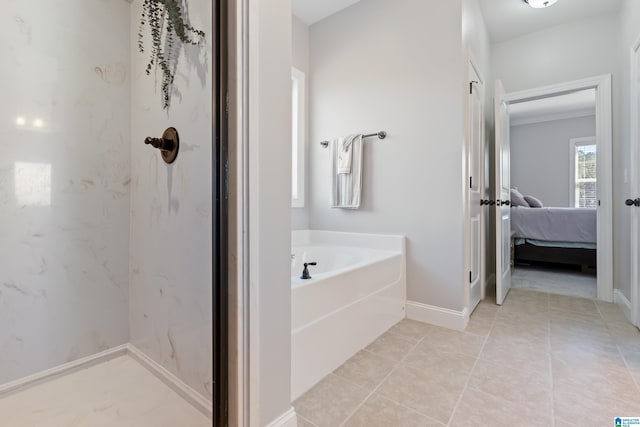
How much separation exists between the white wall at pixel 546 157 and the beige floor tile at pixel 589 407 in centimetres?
616

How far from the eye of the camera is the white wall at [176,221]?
104 centimetres

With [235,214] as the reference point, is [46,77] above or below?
above

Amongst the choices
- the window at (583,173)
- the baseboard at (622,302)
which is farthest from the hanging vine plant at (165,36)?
the window at (583,173)

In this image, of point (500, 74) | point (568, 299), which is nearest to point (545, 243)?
point (568, 299)

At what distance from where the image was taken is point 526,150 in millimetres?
6500

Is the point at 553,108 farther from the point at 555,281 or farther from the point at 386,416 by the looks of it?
the point at 386,416

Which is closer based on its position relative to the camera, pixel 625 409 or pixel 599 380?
pixel 625 409

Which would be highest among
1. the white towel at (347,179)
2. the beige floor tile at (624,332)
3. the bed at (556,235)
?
the white towel at (347,179)

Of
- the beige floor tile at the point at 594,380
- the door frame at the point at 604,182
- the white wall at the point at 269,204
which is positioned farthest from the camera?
the door frame at the point at 604,182

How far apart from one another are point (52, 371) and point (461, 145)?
2478 mm

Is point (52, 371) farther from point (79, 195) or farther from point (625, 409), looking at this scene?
point (625, 409)

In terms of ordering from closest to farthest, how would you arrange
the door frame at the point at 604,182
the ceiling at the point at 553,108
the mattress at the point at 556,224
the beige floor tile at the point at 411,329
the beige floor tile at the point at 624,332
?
the beige floor tile at the point at 624,332 → the beige floor tile at the point at 411,329 → the door frame at the point at 604,182 → the mattress at the point at 556,224 → the ceiling at the point at 553,108

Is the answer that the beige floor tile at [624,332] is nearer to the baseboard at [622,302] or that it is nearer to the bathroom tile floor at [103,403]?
the baseboard at [622,302]

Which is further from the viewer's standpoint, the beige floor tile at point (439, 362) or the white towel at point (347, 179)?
the white towel at point (347, 179)
